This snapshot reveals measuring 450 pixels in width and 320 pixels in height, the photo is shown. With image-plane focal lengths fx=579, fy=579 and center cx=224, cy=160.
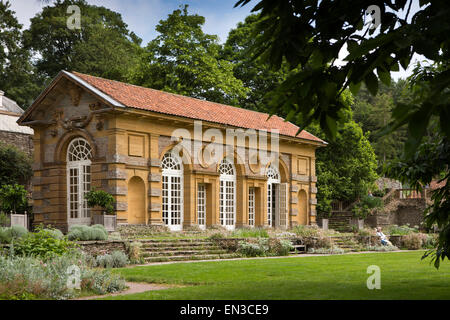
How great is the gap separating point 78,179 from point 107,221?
150 inches

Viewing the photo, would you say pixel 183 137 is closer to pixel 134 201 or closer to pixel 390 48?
pixel 134 201

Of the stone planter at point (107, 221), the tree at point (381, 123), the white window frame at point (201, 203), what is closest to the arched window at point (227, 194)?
the white window frame at point (201, 203)

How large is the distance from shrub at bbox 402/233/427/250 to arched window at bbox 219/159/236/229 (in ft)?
26.7

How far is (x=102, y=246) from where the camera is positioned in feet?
55.0

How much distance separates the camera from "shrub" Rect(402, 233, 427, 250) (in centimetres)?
2655

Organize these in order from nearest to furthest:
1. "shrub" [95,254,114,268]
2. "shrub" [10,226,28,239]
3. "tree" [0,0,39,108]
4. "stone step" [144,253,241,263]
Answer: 1. "shrub" [10,226,28,239]
2. "shrub" [95,254,114,268]
3. "stone step" [144,253,241,263]
4. "tree" [0,0,39,108]

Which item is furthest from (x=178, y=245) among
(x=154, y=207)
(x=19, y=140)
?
(x=19, y=140)

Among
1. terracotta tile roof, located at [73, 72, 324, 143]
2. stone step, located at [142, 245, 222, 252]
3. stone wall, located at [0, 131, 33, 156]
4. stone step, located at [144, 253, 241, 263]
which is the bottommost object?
stone step, located at [144, 253, 241, 263]

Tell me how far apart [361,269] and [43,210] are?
15382 mm

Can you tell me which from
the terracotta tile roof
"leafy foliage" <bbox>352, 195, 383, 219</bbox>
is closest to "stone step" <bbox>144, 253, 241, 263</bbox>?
the terracotta tile roof

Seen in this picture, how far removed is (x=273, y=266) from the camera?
50.3ft

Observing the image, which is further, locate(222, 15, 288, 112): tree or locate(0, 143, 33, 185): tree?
locate(222, 15, 288, 112): tree

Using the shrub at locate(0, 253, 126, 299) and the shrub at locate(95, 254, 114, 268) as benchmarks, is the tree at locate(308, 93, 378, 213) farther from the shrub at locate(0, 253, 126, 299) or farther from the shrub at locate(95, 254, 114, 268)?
the shrub at locate(0, 253, 126, 299)
